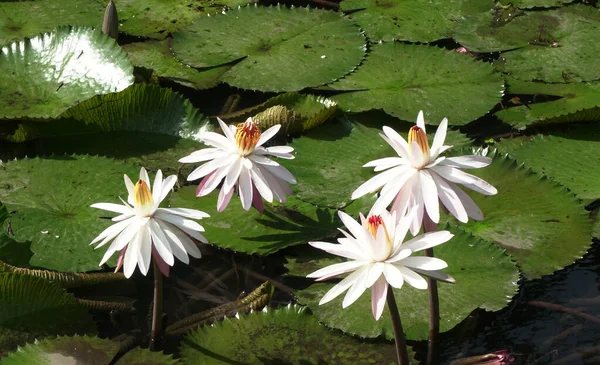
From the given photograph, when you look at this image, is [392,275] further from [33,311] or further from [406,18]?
[406,18]

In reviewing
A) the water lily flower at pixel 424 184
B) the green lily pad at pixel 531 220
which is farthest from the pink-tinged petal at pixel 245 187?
the green lily pad at pixel 531 220

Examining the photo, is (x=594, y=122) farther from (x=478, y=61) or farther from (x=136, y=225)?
(x=136, y=225)

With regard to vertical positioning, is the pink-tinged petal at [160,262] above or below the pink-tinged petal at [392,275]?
below

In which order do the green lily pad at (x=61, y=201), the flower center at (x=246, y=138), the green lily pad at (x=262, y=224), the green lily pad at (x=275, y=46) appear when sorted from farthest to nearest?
the green lily pad at (x=275, y=46), the green lily pad at (x=262, y=224), the green lily pad at (x=61, y=201), the flower center at (x=246, y=138)

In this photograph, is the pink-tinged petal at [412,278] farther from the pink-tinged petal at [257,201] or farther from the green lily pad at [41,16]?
the green lily pad at [41,16]

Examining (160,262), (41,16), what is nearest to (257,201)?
(160,262)

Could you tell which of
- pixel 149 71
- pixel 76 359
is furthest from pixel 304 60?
pixel 76 359

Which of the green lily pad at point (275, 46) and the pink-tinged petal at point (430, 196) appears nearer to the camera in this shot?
the pink-tinged petal at point (430, 196)

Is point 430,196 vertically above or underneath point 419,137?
underneath
